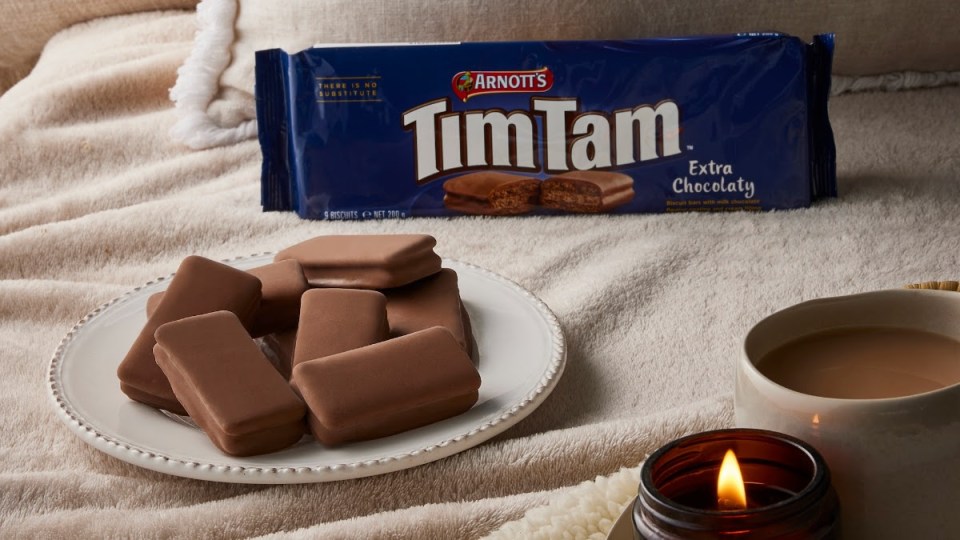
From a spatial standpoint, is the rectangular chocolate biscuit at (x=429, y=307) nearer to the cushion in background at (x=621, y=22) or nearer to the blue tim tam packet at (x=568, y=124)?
the blue tim tam packet at (x=568, y=124)

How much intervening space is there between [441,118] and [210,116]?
1.06 ft

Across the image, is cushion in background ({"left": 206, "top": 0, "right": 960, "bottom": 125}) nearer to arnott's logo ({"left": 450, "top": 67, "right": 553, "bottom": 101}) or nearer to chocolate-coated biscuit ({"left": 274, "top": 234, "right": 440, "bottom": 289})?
arnott's logo ({"left": 450, "top": 67, "right": 553, "bottom": 101})

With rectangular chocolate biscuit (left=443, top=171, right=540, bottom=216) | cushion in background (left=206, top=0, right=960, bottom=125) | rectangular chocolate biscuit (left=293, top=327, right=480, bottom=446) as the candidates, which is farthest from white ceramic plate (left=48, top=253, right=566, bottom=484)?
cushion in background (left=206, top=0, right=960, bottom=125)

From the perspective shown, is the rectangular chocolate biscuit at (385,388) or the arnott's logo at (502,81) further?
the arnott's logo at (502,81)

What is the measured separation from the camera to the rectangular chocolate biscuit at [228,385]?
25.5 inches

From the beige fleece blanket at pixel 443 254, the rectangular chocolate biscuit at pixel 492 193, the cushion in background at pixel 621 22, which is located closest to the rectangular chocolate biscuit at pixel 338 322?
the beige fleece blanket at pixel 443 254

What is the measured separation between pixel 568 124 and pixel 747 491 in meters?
0.67

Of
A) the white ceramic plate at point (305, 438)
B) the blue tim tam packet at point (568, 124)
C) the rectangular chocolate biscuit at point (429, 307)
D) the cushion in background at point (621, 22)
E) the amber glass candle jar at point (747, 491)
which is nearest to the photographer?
the amber glass candle jar at point (747, 491)

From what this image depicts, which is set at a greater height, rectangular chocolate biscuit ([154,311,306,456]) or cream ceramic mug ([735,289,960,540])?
cream ceramic mug ([735,289,960,540])

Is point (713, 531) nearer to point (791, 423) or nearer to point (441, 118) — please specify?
point (791, 423)

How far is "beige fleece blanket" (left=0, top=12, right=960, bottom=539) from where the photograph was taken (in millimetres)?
643

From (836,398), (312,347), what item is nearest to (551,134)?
(312,347)

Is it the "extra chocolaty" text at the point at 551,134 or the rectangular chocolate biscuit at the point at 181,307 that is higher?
the "extra chocolaty" text at the point at 551,134

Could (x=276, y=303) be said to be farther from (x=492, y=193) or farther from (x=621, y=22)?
(x=621, y=22)
